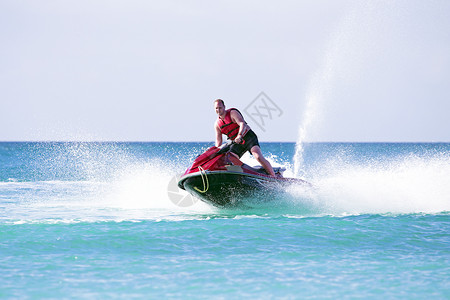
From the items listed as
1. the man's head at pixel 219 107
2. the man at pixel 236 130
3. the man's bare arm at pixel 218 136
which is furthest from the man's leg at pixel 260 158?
the man's head at pixel 219 107

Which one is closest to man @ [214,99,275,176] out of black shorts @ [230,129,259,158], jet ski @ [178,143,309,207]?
black shorts @ [230,129,259,158]

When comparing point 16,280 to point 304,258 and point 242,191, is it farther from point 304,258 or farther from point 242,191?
point 242,191

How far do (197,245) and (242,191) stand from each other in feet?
8.25

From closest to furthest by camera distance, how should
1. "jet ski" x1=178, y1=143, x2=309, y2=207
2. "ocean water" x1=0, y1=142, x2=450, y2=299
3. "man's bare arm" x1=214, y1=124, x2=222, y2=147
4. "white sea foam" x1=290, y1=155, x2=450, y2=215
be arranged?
"ocean water" x1=0, y1=142, x2=450, y2=299
"jet ski" x1=178, y1=143, x2=309, y2=207
"man's bare arm" x1=214, y1=124, x2=222, y2=147
"white sea foam" x1=290, y1=155, x2=450, y2=215

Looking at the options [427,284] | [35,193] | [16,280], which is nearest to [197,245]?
[16,280]

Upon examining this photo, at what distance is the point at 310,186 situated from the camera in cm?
1062

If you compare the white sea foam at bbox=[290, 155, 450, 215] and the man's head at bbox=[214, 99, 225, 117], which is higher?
the man's head at bbox=[214, 99, 225, 117]

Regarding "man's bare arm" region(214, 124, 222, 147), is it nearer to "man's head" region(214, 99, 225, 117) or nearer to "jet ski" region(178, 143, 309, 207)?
"jet ski" region(178, 143, 309, 207)

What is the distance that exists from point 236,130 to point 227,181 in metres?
0.89

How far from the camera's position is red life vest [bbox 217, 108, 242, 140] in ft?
31.9

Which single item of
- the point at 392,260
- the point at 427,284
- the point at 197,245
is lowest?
the point at 427,284

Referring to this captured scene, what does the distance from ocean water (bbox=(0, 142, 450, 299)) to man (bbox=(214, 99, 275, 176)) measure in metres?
1.12

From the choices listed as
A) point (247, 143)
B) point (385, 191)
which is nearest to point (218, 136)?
point (247, 143)

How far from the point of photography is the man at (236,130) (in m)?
9.63
